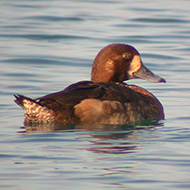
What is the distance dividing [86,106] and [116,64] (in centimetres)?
132

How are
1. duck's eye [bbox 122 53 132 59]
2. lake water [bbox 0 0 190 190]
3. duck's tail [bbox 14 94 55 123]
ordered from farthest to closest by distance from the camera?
1. duck's eye [bbox 122 53 132 59]
2. duck's tail [bbox 14 94 55 123]
3. lake water [bbox 0 0 190 190]

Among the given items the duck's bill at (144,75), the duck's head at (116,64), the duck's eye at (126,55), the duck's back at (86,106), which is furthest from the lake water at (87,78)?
the duck's eye at (126,55)

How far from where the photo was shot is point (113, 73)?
8.62 metres

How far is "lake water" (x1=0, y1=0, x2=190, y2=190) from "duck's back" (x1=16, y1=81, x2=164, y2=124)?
14 cm

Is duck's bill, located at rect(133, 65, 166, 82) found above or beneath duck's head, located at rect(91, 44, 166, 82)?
beneath

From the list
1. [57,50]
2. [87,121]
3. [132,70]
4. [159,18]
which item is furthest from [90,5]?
[87,121]

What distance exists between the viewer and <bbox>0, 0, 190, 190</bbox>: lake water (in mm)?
5523

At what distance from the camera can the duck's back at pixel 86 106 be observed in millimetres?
7406

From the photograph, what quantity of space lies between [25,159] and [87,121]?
1.64 m

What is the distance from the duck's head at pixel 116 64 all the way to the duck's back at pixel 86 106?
27.6 inches

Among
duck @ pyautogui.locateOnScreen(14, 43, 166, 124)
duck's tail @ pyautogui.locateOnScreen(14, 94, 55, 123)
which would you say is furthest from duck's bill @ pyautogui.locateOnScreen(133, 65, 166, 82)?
duck's tail @ pyautogui.locateOnScreen(14, 94, 55, 123)

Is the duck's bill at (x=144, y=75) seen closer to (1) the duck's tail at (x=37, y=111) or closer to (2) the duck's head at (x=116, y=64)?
(2) the duck's head at (x=116, y=64)

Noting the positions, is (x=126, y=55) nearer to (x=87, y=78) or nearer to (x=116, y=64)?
(x=116, y=64)

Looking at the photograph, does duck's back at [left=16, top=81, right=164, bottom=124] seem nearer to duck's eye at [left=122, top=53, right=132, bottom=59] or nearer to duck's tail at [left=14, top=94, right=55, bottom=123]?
duck's tail at [left=14, top=94, right=55, bottom=123]
